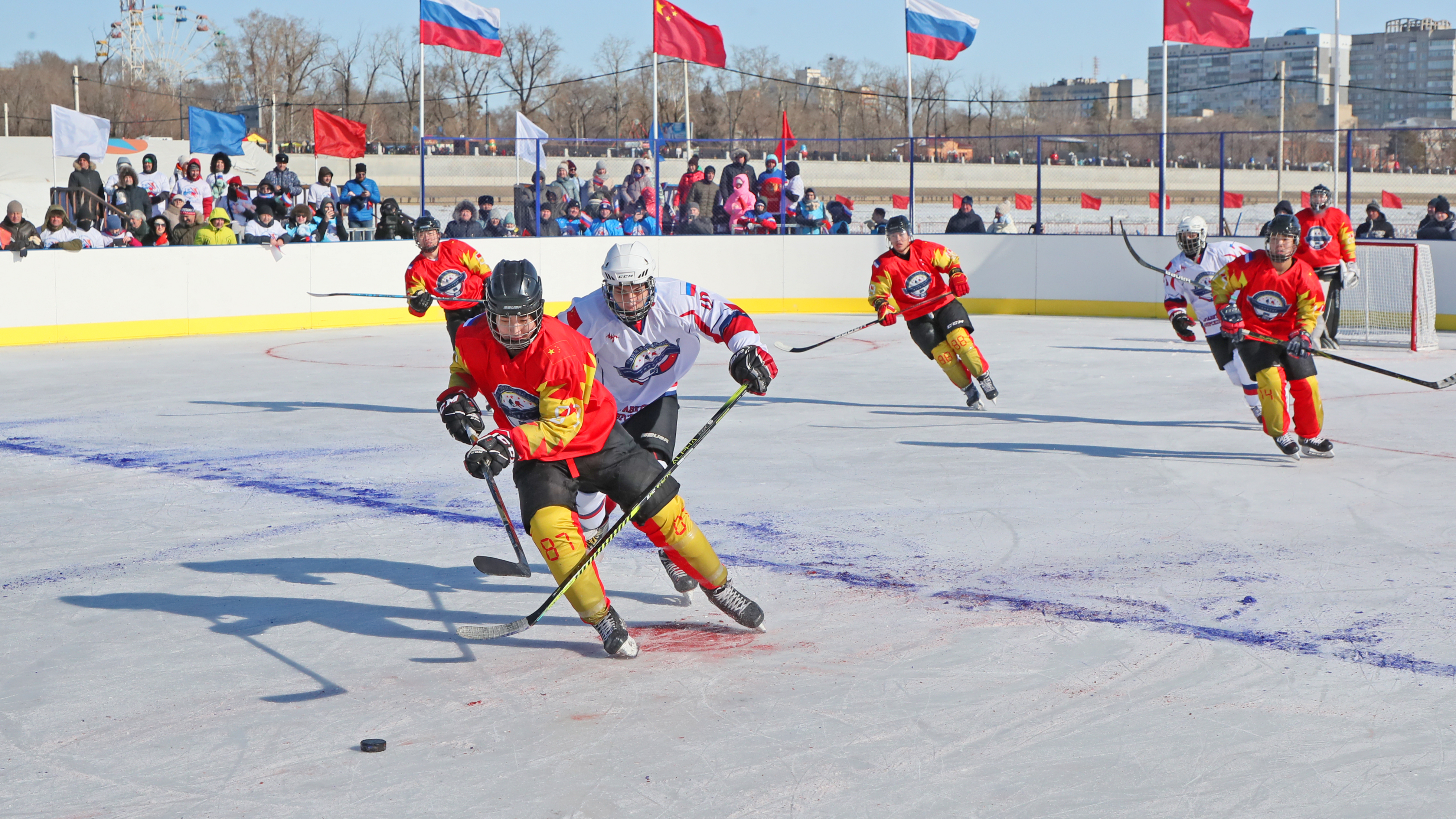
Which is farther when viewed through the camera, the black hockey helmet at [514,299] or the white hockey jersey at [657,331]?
the white hockey jersey at [657,331]

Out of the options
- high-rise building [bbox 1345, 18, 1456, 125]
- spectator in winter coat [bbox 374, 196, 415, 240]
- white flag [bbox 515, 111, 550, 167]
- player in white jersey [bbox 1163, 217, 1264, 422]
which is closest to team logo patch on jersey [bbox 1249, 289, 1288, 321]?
player in white jersey [bbox 1163, 217, 1264, 422]

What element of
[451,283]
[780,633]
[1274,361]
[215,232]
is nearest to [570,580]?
[780,633]

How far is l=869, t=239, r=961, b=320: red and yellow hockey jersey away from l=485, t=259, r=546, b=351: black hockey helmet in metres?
5.64

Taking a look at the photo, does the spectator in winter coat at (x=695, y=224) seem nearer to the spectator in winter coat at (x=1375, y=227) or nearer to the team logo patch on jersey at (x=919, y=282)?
the spectator in winter coat at (x=1375, y=227)

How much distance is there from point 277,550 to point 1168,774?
12.0 ft

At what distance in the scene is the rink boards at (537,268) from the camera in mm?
13492

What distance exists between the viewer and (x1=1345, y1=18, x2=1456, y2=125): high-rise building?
8294 centimetres

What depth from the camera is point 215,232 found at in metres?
14.3

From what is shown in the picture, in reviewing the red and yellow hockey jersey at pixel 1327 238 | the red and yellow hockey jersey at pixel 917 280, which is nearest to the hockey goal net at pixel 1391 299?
the red and yellow hockey jersey at pixel 1327 238

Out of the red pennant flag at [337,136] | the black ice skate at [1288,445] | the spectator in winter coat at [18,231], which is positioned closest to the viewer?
the black ice skate at [1288,445]

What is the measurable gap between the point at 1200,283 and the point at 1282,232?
4.68ft

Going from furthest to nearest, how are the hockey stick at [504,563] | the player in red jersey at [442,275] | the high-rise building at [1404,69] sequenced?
the high-rise building at [1404,69] → the player in red jersey at [442,275] → the hockey stick at [504,563]

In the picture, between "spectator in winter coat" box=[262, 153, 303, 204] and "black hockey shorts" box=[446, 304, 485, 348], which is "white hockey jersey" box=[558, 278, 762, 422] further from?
"spectator in winter coat" box=[262, 153, 303, 204]

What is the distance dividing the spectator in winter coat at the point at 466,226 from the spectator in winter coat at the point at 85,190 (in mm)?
3651
